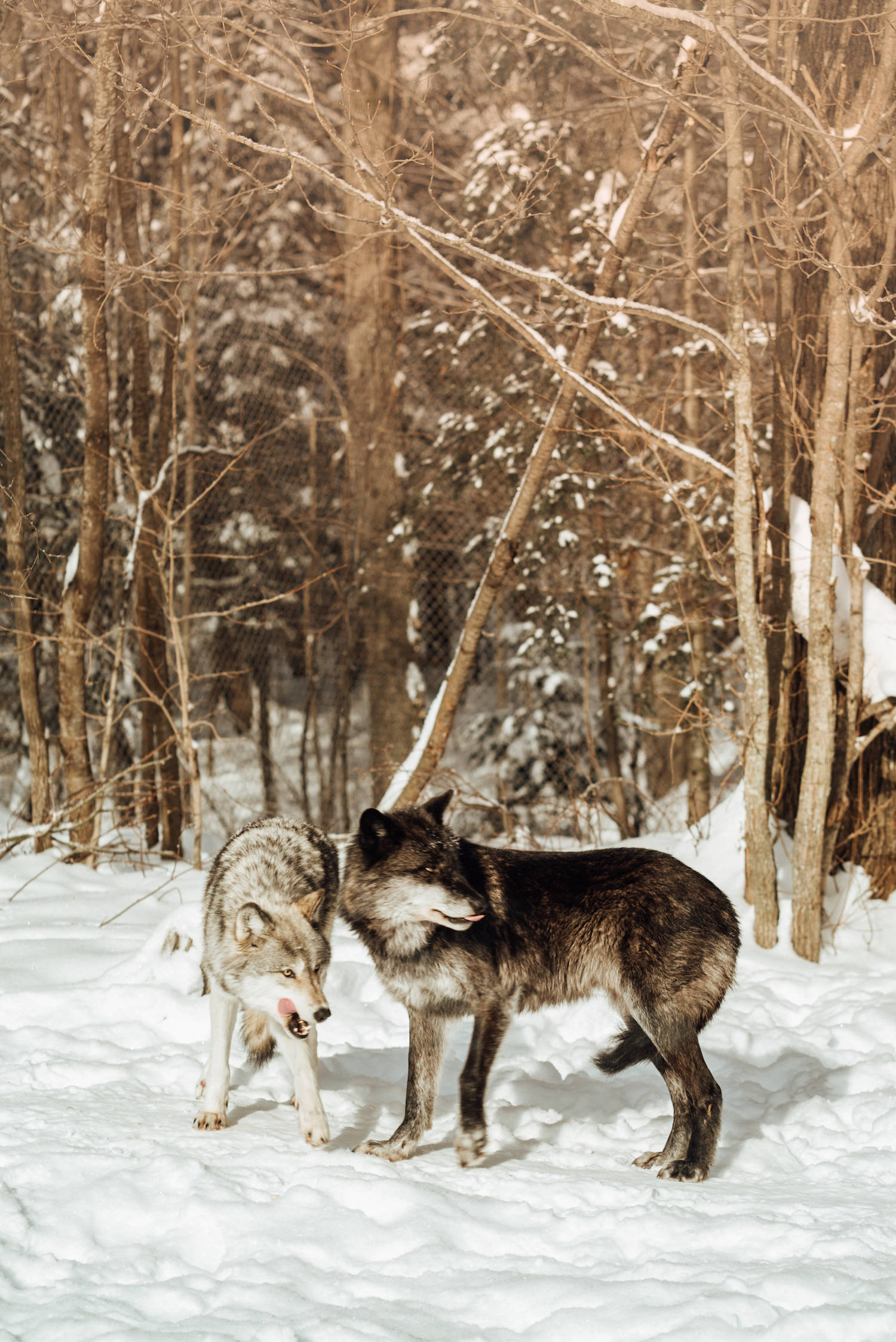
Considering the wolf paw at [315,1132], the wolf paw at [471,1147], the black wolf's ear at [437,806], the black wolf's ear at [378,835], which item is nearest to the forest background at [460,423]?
the black wolf's ear at [437,806]

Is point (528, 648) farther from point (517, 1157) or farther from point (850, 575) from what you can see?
point (517, 1157)

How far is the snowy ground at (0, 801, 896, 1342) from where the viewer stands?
2.46 metres

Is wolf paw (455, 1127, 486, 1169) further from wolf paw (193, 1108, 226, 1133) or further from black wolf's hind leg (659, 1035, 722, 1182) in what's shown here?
wolf paw (193, 1108, 226, 1133)

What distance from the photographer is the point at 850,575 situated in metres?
6.09

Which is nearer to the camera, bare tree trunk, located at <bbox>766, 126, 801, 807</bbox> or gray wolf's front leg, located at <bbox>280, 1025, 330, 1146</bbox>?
gray wolf's front leg, located at <bbox>280, 1025, 330, 1146</bbox>

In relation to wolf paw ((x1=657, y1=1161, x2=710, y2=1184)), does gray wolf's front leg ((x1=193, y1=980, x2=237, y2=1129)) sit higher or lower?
higher

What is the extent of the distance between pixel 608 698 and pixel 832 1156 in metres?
6.63

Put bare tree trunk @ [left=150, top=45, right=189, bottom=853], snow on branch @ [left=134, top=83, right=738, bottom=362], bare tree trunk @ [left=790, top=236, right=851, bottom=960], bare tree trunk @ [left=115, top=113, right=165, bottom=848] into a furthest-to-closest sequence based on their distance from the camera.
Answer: bare tree trunk @ [left=150, top=45, right=189, bottom=853] → bare tree trunk @ [left=115, top=113, right=165, bottom=848] → bare tree trunk @ [left=790, top=236, right=851, bottom=960] → snow on branch @ [left=134, top=83, right=738, bottom=362]

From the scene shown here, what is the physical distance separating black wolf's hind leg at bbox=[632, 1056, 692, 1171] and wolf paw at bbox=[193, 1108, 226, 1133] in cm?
142

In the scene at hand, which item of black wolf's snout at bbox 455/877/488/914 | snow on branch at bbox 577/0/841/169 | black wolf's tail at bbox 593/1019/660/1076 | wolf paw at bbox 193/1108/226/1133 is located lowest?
wolf paw at bbox 193/1108/226/1133

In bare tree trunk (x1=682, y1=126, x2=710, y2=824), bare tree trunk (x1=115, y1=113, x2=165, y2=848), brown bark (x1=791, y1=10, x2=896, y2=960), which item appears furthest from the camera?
bare tree trunk (x1=682, y1=126, x2=710, y2=824)

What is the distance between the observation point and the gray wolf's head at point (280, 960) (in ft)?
11.7

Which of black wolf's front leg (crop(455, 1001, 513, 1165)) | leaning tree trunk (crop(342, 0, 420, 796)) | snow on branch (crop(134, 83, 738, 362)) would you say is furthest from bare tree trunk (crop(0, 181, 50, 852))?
black wolf's front leg (crop(455, 1001, 513, 1165))

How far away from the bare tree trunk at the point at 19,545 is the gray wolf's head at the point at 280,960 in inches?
161
